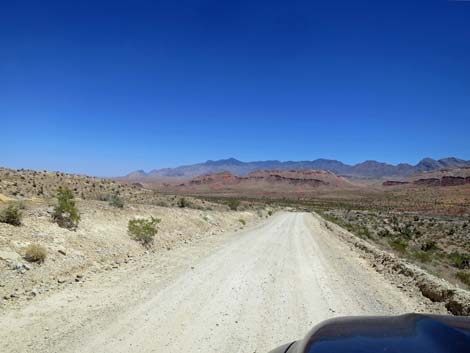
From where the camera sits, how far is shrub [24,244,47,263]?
32.4 ft

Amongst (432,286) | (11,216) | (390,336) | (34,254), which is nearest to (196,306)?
(34,254)

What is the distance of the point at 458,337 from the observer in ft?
9.26

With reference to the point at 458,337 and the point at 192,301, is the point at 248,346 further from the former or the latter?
the point at 458,337

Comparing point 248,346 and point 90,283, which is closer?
point 248,346

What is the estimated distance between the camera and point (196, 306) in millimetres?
8094

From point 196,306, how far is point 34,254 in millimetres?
4837

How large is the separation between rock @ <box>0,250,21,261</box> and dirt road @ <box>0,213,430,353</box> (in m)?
1.87

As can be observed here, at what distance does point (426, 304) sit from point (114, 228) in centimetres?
1182

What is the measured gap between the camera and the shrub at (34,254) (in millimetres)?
9875

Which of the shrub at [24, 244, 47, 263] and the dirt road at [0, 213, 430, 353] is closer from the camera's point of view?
the dirt road at [0, 213, 430, 353]

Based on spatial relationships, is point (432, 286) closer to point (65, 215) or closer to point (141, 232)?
point (141, 232)

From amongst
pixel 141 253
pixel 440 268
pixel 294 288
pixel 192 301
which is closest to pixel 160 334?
pixel 192 301

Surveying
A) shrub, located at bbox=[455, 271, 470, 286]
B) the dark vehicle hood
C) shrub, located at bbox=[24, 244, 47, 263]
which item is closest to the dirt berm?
shrub, located at bbox=[455, 271, 470, 286]

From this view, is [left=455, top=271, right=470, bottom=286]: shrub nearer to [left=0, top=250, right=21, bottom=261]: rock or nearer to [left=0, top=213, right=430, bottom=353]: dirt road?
[left=0, top=213, right=430, bottom=353]: dirt road
